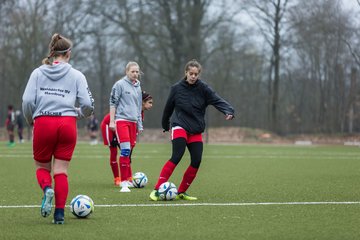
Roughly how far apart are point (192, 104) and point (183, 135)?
0.43 m

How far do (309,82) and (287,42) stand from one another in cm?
440

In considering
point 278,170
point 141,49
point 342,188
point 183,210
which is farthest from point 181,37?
point 183,210

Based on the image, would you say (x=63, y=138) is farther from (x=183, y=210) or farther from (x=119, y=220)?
(x=183, y=210)

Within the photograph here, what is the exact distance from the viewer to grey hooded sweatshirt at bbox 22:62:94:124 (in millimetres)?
7246

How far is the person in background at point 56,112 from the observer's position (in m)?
7.23

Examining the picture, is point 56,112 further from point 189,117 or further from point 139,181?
point 139,181

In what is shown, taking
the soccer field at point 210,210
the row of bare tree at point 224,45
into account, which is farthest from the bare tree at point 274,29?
the soccer field at point 210,210

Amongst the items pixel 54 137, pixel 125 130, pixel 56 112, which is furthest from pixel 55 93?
pixel 125 130

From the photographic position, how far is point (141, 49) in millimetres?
47656

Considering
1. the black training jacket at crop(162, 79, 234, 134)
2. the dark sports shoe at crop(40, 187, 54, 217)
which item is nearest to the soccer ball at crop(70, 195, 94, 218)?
the dark sports shoe at crop(40, 187, 54, 217)

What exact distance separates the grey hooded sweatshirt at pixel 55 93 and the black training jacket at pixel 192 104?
→ 2.55m

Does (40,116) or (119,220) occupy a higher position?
(40,116)

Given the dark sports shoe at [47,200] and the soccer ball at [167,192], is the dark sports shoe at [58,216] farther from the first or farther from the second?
the soccer ball at [167,192]

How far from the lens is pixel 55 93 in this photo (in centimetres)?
730
